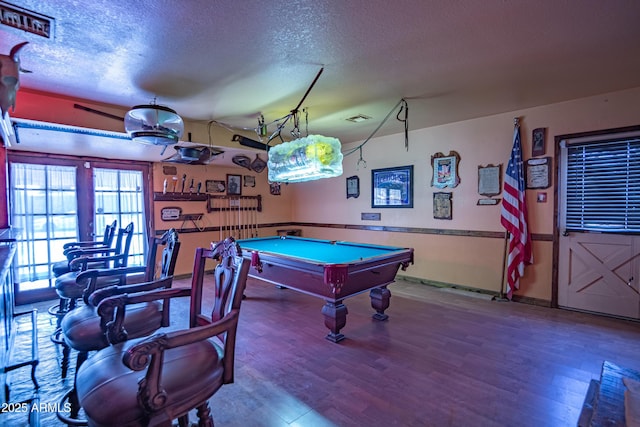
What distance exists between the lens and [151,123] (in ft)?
9.97

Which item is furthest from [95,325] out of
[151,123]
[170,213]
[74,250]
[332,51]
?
[170,213]

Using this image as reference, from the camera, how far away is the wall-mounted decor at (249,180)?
6.29 meters

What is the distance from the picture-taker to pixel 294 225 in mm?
7121

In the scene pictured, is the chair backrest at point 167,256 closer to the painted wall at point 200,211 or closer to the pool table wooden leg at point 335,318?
the pool table wooden leg at point 335,318

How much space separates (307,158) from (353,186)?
292cm

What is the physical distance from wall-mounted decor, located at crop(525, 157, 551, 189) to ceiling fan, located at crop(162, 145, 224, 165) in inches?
169

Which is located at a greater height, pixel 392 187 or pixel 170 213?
pixel 392 187

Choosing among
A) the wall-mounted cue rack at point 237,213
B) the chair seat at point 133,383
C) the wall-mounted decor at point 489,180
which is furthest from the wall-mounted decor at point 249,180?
the chair seat at point 133,383

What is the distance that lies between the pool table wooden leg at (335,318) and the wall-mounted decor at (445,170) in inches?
110

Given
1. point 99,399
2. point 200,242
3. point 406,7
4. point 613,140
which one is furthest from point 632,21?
point 200,242

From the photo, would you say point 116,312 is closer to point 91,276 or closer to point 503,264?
point 91,276

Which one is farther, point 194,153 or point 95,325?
point 194,153

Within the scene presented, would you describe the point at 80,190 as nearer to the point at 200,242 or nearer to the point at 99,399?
the point at 200,242

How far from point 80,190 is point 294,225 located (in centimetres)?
398
